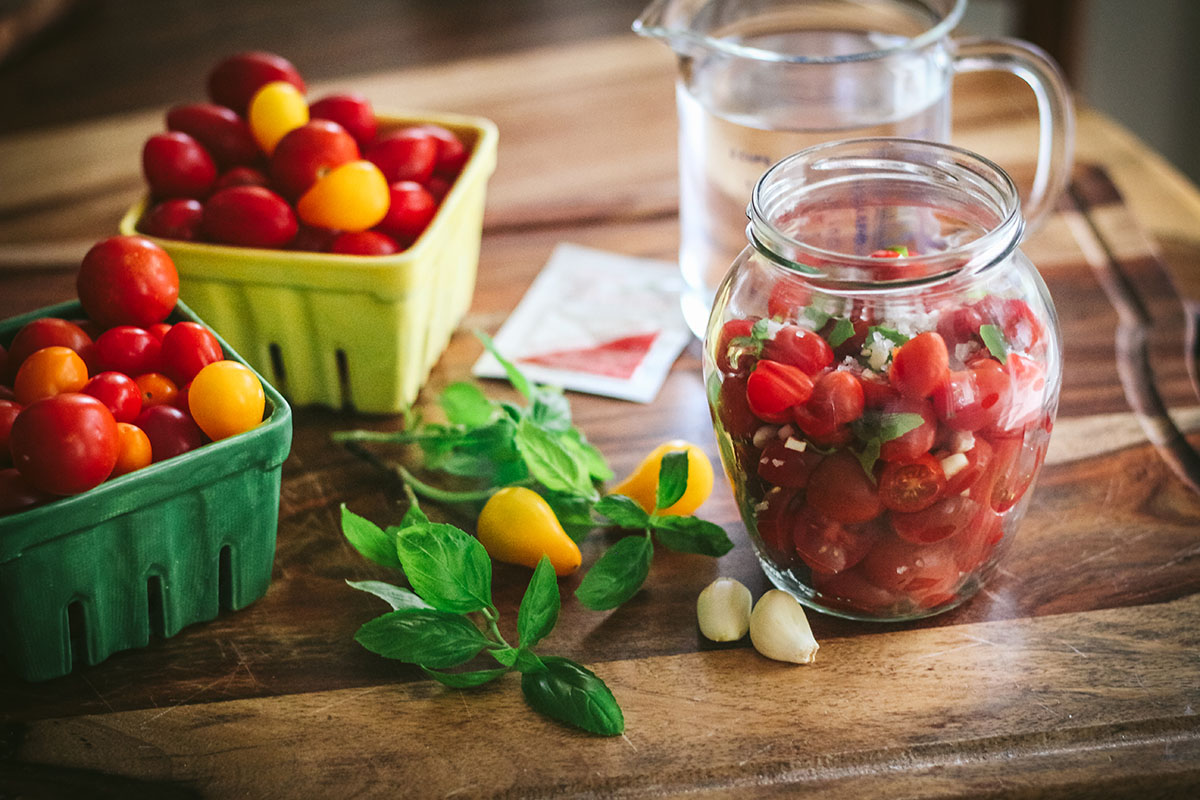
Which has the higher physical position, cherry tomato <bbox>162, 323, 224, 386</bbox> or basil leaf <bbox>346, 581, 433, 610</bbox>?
cherry tomato <bbox>162, 323, 224, 386</bbox>

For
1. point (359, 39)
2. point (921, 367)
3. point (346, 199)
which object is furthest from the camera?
point (359, 39)

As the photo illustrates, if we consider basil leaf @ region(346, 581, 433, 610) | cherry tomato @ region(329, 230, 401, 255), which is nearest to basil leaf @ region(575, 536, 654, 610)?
basil leaf @ region(346, 581, 433, 610)

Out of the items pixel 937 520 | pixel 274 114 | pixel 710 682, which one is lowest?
pixel 710 682

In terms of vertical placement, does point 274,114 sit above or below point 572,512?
above

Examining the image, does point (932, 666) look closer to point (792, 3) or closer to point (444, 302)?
point (444, 302)

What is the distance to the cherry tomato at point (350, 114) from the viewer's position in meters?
0.99

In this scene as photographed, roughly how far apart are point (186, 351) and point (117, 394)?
6 centimetres

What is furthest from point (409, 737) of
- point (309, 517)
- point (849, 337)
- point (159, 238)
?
point (159, 238)

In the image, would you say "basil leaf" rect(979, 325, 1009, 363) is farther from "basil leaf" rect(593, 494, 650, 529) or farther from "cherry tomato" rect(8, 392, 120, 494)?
"cherry tomato" rect(8, 392, 120, 494)

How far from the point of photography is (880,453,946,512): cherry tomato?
0.64m

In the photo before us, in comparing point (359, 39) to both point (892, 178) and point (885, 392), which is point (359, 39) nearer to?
point (892, 178)

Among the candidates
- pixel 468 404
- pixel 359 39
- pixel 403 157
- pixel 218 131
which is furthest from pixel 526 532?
pixel 359 39

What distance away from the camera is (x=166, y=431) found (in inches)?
27.5

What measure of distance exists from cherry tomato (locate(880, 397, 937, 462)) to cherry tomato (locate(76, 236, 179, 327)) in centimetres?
50
